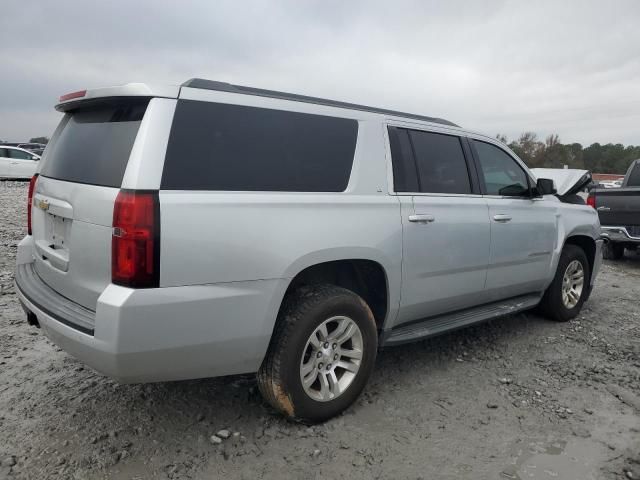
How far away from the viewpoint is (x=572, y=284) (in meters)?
5.01

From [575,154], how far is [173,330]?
266 ft

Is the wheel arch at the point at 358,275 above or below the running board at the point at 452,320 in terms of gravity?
above

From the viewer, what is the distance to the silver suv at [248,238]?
2.25 metres

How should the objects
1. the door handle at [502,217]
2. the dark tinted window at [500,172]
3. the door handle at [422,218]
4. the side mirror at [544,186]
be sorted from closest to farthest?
the door handle at [422,218], the door handle at [502,217], the dark tinted window at [500,172], the side mirror at [544,186]

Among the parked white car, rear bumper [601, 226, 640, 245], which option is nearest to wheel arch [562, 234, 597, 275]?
rear bumper [601, 226, 640, 245]

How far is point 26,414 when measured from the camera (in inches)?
113

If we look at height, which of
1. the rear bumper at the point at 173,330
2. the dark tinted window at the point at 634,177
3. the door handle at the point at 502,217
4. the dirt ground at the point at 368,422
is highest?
the dark tinted window at the point at 634,177

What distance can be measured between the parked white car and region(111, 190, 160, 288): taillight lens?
1984 centimetres

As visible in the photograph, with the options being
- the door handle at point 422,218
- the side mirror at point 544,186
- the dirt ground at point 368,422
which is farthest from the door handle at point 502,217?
the dirt ground at point 368,422

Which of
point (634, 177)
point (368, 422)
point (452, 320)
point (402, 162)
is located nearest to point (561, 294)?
point (452, 320)

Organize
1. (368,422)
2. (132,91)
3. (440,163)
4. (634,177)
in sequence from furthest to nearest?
1. (634,177)
2. (440,163)
3. (368,422)
4. (132,91)

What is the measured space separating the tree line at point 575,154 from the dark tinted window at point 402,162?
59453 millimetres

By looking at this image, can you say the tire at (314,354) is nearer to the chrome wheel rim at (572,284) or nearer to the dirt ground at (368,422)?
the dirt ground at (368,422)

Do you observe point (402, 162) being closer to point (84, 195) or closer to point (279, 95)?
point (279, 95)
